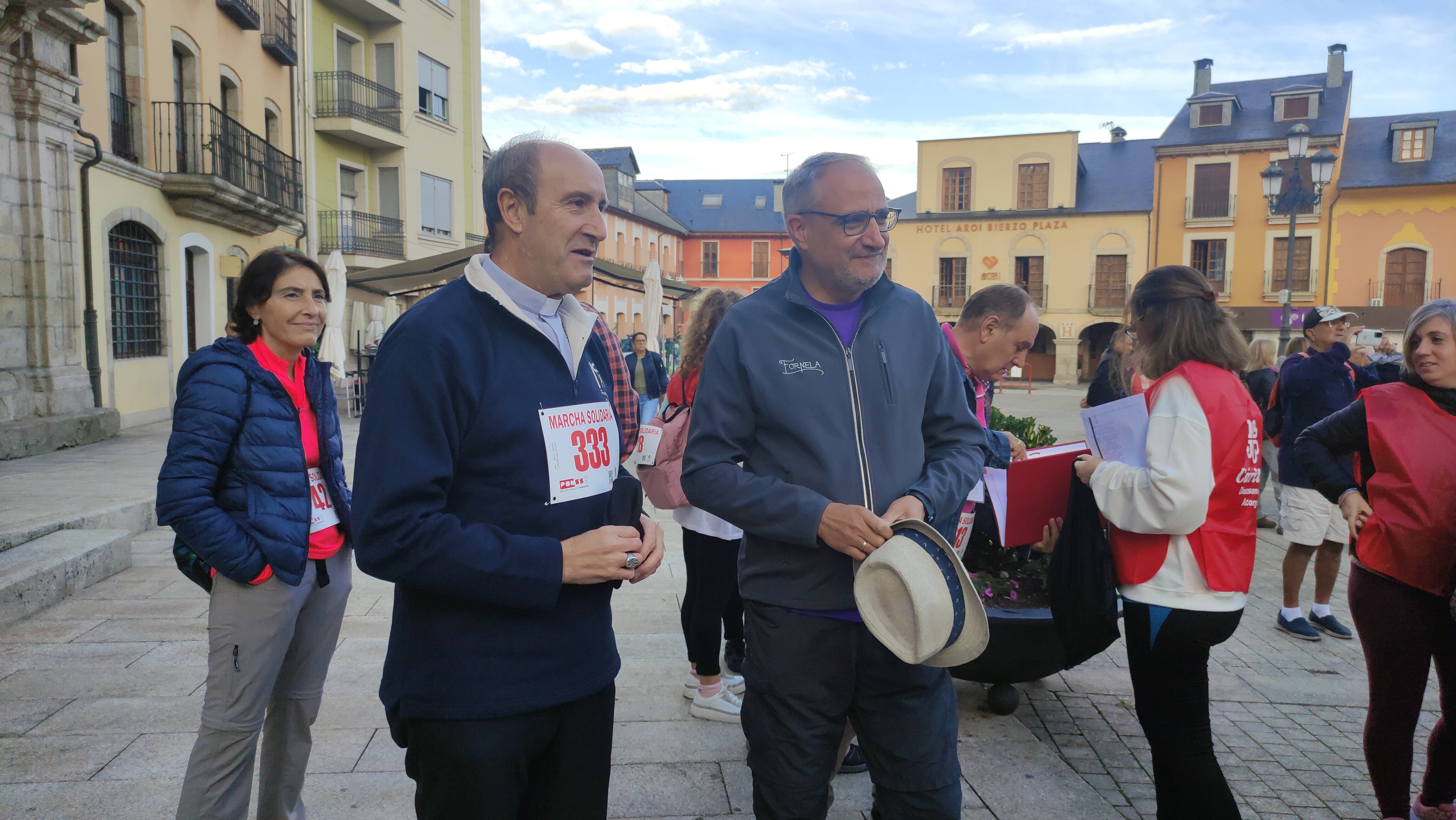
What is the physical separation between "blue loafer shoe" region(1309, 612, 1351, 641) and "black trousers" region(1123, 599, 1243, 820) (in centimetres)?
352

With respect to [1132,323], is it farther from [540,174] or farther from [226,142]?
[226,142]

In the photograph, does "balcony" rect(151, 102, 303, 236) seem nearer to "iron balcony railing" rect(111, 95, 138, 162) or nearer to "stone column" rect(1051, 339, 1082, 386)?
"iron balcony railing" rect(111, 95, 138, 162)

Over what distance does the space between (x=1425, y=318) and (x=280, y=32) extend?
2219 centimetres

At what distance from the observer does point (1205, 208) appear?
123 feet

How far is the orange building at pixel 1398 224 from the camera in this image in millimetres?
34094

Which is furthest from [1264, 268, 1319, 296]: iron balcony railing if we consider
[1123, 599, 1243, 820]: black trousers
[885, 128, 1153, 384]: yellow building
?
[1123, 599, 1243, 820]: black trousers

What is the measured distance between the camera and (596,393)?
2.04 m

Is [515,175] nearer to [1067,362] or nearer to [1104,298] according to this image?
[1067,362]

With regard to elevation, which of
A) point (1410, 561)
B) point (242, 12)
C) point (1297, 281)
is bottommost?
point (1410, 561)

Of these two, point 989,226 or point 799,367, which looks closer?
point 799,367

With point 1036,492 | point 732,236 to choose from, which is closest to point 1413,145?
point 732,236

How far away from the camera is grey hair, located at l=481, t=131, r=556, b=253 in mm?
1894

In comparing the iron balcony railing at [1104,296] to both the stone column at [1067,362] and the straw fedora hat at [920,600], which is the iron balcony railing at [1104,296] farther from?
the straw fedora hat at [920,600]

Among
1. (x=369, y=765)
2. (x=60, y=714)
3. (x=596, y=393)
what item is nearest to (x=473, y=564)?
(x=596, y=393)
